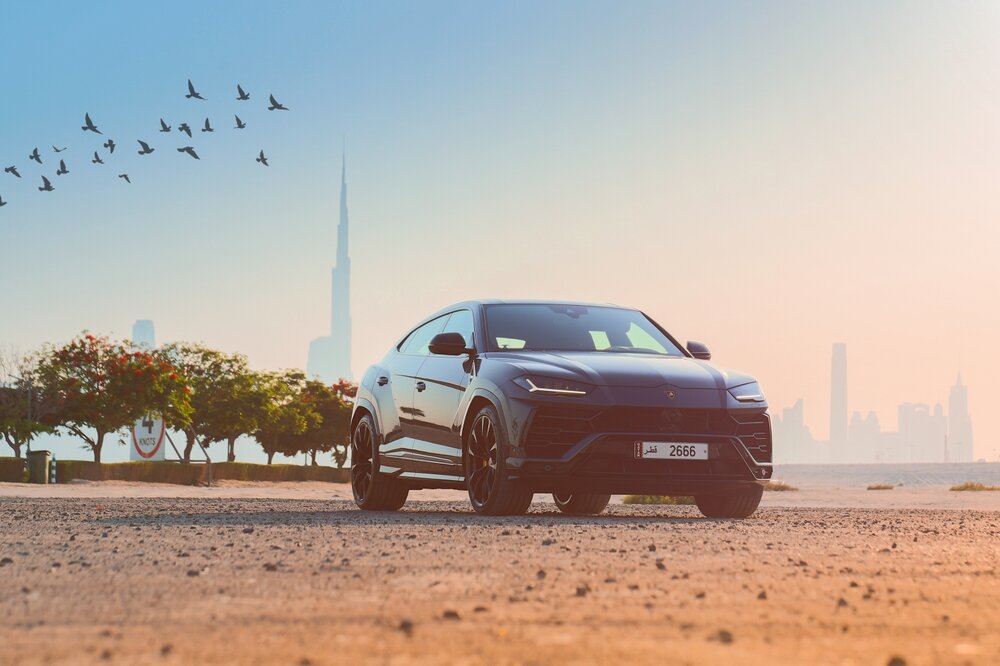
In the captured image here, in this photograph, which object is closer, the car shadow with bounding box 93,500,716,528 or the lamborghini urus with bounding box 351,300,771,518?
the car shadow with bounding box 93,500,716,528

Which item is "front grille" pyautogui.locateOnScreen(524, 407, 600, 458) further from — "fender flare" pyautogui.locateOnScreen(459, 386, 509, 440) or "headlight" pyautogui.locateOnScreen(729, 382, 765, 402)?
"headlight" pyautogui.locateOnScreen(729, 382, 765, 402)

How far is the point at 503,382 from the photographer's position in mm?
11102

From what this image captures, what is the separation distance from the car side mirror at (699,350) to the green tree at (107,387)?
30.8 m

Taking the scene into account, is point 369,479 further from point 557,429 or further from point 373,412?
point 557,429

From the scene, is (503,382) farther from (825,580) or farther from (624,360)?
(825,580)

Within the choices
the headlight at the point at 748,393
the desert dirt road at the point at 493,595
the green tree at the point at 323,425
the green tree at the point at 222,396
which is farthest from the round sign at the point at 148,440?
the green tree at the point at 323,425

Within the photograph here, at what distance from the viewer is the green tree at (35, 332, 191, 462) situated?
42.1m

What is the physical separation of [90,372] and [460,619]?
39730mm

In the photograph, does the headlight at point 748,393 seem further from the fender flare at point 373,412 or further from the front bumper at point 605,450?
the fender flare at point 373,412

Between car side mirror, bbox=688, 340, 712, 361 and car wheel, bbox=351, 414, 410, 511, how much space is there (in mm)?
2918

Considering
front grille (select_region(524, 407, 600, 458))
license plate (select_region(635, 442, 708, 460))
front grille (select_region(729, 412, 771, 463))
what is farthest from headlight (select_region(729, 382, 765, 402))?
front grille (select_region(524, 407, 600, 458))

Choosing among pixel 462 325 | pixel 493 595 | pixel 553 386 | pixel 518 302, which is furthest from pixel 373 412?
pixel 493 595

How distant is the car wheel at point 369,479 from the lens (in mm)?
13289

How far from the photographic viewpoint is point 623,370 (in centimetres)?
1117
